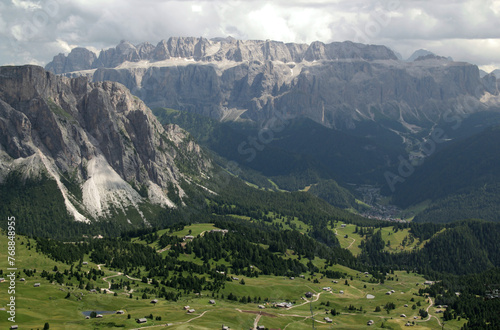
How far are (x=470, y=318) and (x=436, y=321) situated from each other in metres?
12.4

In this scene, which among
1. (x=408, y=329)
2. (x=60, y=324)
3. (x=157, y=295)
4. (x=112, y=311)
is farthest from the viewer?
(x=157, y=295)

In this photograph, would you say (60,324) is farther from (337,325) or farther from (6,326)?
(337,325)

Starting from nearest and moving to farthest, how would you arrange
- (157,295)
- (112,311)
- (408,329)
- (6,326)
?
(6,326), (112,311), (408,329), (157,295)

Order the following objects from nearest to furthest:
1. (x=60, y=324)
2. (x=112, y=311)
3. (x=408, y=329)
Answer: (x=60, y=324)
(x=112, y=311)
(x=408, y=329)

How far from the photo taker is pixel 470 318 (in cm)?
19200

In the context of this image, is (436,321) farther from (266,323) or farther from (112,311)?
(112,311)

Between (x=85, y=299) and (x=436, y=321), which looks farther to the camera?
(x=436, y=321)

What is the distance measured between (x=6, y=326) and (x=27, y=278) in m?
50.5

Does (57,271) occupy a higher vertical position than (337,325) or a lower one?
higher

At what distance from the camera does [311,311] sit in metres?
192

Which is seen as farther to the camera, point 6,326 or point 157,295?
point 157,295

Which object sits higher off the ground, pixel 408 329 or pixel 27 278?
pixel 27 278

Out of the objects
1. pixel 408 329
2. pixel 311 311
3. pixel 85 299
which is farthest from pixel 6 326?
pixel 408 329

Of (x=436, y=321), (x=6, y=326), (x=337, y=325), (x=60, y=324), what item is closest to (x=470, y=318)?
(x=436, y=321)
